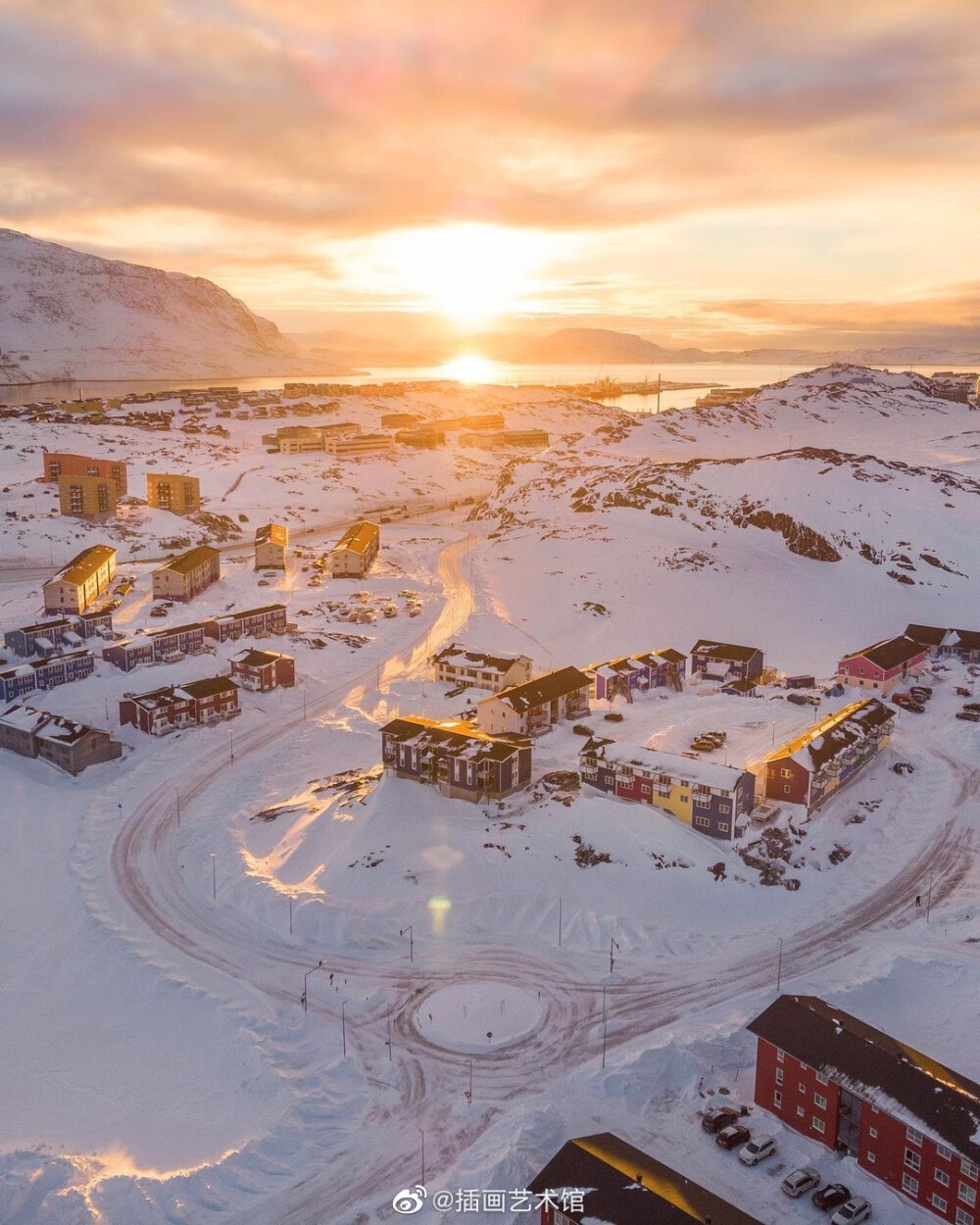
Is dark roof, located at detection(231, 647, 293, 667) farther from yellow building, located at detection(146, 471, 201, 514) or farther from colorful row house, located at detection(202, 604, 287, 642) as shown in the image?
yellow building, located at detection(146, 471, 201, 514)

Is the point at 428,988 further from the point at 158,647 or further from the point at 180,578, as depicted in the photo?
the point at 180,578

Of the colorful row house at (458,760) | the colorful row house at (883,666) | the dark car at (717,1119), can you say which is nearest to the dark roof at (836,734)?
the colorful row house at (883,666)

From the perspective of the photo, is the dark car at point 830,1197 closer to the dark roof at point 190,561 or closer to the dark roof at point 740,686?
the dark roof at point 740,686

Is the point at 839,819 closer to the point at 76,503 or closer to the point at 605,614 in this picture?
the point at 605,614

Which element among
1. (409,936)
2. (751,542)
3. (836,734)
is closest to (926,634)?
(751,542)

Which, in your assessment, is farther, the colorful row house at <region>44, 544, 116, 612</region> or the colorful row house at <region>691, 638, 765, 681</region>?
the colorful row house at <region>44, 544, 116, 612</region>

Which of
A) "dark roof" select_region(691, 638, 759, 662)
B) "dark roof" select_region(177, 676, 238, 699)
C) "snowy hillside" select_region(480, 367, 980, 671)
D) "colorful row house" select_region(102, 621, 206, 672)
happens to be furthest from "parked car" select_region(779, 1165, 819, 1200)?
"colorful row house" select_region(102, 621, 206, 672)
